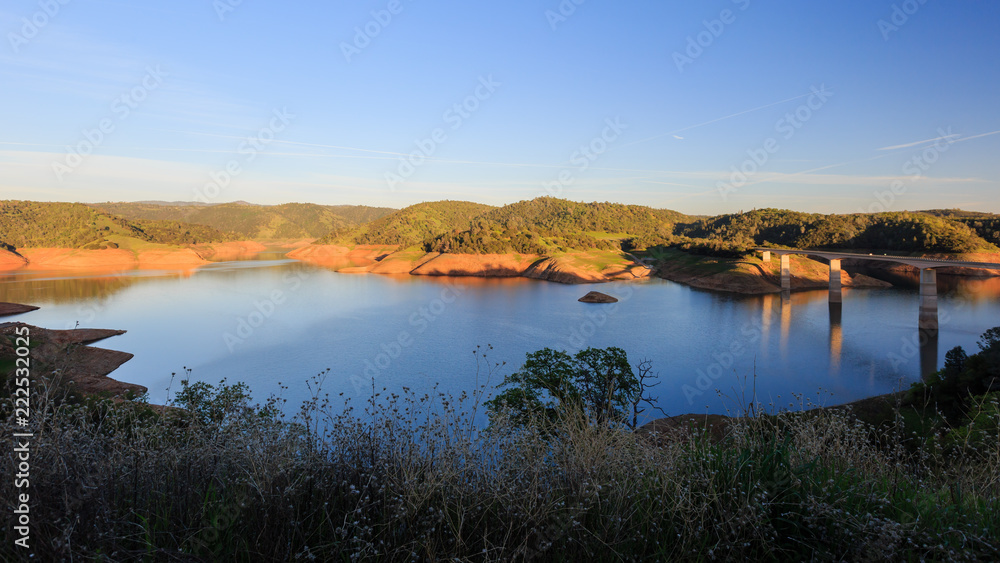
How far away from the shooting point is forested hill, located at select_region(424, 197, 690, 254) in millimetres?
83875

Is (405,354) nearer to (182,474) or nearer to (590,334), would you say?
(590,334)

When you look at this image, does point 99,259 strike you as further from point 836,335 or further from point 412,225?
point 836,335

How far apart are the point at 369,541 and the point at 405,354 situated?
961 inches

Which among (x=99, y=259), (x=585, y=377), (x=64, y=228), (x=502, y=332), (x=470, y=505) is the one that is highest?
(x=64, y=228)

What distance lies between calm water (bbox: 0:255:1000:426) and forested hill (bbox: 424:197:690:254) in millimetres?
24053

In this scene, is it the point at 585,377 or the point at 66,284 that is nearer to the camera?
the point at 585,377

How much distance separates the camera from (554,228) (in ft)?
406

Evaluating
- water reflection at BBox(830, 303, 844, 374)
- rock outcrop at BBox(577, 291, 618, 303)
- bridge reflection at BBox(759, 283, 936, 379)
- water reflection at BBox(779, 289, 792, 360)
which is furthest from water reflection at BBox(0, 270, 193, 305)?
water reflection at BBox(830, 303, 844, 374)

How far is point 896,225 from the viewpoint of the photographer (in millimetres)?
70875

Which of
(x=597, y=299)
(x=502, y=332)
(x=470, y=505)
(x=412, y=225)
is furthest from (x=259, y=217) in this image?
(x=470, y=505)

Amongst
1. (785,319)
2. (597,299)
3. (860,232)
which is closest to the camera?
(785,319)

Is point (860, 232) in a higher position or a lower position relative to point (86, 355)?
higher

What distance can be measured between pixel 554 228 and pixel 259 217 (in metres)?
118

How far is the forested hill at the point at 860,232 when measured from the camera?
6291 cm
